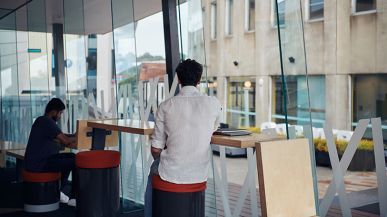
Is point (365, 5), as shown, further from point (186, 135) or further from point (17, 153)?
point (186, 135)

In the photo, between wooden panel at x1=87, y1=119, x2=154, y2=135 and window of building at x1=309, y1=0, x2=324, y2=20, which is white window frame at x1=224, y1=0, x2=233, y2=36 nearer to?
window of building at x1=309, y1=0, x2=324, y2=20

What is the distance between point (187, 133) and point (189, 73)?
38 cm

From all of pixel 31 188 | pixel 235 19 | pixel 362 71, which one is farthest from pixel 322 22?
pixel 31 188

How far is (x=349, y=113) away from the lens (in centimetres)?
1054

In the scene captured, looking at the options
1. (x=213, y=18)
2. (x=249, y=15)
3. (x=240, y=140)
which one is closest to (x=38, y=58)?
(x=240, y=140)

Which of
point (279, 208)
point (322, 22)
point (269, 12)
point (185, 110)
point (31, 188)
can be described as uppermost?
point (269, 12)

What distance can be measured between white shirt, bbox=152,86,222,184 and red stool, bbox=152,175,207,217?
44 mm

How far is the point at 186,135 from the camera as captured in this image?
250 cm

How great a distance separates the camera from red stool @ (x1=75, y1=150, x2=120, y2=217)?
12.2 feet

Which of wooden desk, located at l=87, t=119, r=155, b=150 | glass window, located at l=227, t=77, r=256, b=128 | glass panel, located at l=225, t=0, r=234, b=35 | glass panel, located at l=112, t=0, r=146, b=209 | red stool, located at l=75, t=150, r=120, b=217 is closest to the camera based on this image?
wooden desk, located at l=87, t=119, r=155, b=150

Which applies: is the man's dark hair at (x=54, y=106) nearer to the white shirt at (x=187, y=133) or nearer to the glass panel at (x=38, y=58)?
the white shirt at (x=187, y=133)

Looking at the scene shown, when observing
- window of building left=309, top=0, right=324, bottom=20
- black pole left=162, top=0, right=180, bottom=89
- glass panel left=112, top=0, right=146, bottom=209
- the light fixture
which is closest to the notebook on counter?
black pole left=162, top=0, right=180, bottom=89

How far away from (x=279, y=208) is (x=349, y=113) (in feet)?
29.2

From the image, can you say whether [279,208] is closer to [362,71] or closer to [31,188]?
[31,188]
